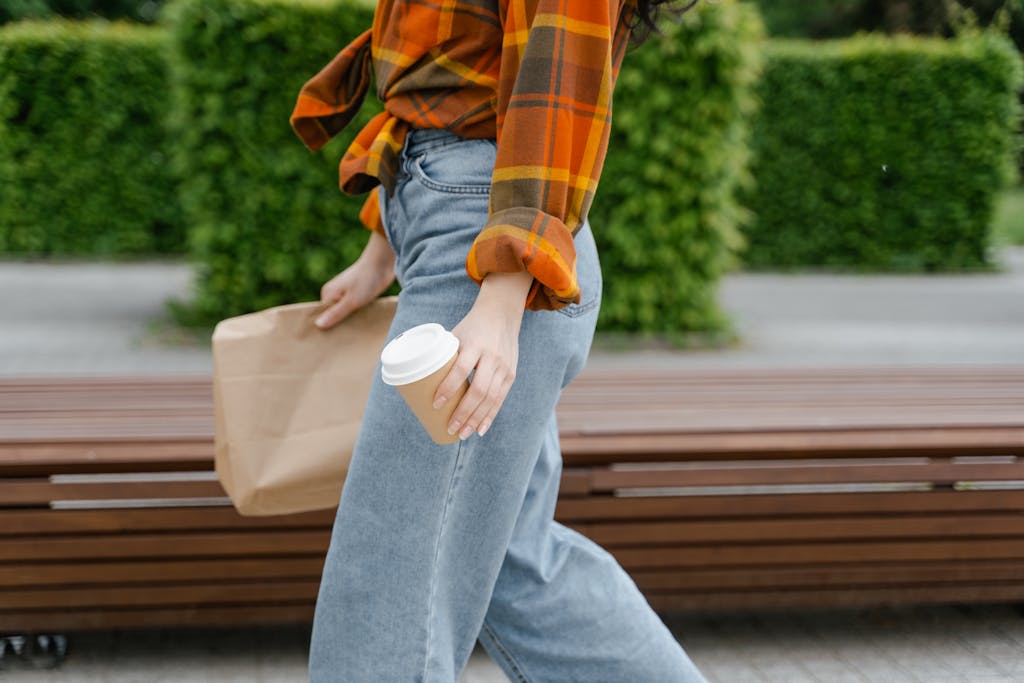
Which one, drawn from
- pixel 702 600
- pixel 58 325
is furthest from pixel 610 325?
pixel 702 600

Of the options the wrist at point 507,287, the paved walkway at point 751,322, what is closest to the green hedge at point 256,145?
the paved walkway at point 751,322

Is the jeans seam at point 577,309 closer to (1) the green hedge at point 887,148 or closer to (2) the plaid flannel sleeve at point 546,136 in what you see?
(2) the plaid flannel sleeve at point 546,136

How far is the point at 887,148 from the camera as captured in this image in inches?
455

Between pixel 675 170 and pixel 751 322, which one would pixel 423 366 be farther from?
pixel 751 322

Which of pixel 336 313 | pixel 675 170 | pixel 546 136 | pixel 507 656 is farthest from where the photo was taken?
pixel 675 170

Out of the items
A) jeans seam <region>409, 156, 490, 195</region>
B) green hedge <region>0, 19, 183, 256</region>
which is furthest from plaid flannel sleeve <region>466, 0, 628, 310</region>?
green hedge <region>0, 19, 183, 256</region>

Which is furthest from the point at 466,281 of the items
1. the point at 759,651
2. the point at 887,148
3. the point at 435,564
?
the point at 887,148

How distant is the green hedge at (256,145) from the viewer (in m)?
6.71

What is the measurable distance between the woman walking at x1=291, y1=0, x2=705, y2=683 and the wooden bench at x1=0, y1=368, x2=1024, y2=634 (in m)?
1.06

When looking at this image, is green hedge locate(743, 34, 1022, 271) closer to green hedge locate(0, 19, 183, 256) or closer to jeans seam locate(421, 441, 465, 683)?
green hedge locate(0, 19, 183, 256)

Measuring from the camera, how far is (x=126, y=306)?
28.7 feet

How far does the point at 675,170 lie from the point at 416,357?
596 cm

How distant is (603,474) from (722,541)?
342 millimetres

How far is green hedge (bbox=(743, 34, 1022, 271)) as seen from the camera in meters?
11.3
